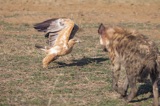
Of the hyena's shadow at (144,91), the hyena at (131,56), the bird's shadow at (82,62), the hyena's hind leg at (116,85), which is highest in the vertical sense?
the hyena at (131,56)

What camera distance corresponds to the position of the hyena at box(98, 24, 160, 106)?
7559 millimetres

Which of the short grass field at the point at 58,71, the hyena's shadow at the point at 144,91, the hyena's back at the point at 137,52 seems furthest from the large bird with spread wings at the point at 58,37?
the hyena's back at the point at 137,52

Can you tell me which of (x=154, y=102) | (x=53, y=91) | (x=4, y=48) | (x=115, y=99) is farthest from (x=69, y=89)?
(x=4, y=48)

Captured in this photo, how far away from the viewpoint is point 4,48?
42.3 feet

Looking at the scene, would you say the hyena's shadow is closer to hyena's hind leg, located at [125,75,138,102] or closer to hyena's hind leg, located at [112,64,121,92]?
hyena's hind leg, located at [125,75,138,102]

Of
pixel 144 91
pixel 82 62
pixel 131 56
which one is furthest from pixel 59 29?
pixel 131 56

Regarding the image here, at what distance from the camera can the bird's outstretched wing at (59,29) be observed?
35.0 feet

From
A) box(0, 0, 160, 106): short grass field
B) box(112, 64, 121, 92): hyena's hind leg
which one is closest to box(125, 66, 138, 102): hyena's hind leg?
box(0, 0, 160, 106): short grass field

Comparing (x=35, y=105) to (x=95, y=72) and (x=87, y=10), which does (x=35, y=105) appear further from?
(x=87, y=10)

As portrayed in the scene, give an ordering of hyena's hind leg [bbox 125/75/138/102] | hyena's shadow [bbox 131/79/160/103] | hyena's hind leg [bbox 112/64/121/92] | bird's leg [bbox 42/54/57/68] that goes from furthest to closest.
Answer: bird's leg [bbox 42/54/57/68]
hyena's shadow [bbox 131/79/160/103]
hyena's hind leg [bbox 112/64/121/92]
hyena's hind leg [bbox 125/75/138/102]

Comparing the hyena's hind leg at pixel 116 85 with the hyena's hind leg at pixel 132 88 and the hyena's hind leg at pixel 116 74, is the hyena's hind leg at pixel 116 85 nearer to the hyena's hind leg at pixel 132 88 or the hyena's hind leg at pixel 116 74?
the hyena's hind leg at pixel 116 74

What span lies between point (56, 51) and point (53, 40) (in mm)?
593

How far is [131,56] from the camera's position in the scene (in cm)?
765

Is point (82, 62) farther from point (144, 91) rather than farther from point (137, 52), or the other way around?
point (137, 52)
